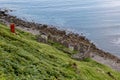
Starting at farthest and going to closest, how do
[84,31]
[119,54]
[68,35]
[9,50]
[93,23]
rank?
[93,23]
[84,31]
[68,35]
[119,54]
[9,50]

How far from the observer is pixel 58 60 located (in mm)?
27375

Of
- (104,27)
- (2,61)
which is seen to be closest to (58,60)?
(2,61)

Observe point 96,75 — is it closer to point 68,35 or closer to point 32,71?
point 32,71

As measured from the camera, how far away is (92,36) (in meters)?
68.9

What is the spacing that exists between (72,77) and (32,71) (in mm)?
4244

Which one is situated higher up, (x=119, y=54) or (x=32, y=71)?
(x=32, y=71)

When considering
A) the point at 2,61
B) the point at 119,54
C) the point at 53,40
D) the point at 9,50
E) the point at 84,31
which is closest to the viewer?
the point at 2,61

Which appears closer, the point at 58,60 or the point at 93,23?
the point at 58,60

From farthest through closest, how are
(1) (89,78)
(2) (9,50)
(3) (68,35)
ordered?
1. (3) (68,35)
2. (1) (89,78)
3. (2) (9,50)

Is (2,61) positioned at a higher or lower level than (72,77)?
higher

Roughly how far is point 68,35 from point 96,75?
37.1 meters

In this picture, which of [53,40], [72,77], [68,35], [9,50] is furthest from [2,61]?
[68,35]

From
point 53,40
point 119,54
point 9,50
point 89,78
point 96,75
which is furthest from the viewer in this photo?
point 119,54

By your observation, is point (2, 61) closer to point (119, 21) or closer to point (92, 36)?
point (92, 36)
